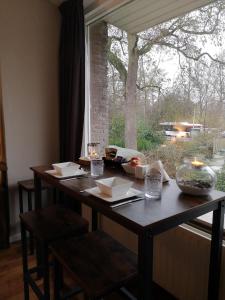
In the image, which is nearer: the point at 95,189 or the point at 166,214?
the point at 166,214

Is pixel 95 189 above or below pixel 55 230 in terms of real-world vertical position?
above

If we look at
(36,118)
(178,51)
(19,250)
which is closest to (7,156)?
(36,118)

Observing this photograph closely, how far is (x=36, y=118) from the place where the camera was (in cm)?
Answer: 262

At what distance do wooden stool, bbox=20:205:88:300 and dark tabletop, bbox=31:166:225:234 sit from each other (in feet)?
0.96

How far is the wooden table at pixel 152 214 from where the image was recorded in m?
0.99

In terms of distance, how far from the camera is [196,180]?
1.31 m

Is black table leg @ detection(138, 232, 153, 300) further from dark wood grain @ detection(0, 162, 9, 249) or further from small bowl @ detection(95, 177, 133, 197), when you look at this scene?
dark wood grain @ detection(0, 162, 9, 249)

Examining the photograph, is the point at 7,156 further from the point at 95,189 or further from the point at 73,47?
the point at 95,189

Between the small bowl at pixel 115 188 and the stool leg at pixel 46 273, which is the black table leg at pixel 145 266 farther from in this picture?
the stool leg at pixel 46 273

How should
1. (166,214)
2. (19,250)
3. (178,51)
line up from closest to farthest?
(166,214), (178,51), (19,250)

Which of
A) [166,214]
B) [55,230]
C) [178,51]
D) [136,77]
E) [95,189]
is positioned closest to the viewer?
[166,214]

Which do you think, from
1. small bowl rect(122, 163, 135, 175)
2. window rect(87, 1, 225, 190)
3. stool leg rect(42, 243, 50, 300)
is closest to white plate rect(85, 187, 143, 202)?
small bowl rect(122, 163, 135, 175)

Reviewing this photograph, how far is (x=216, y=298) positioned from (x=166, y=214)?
0.73 meters

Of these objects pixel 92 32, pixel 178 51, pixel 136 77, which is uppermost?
pixel 92 32
